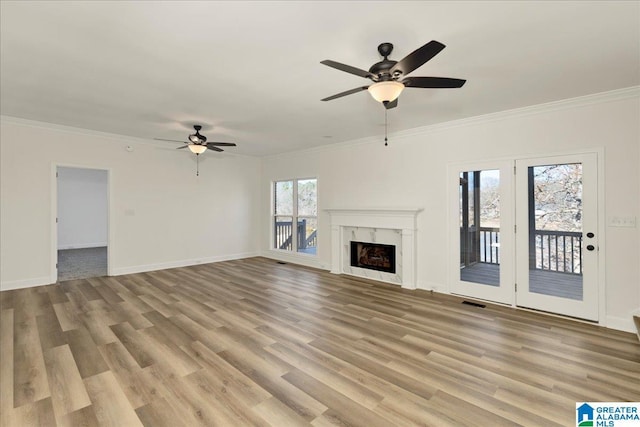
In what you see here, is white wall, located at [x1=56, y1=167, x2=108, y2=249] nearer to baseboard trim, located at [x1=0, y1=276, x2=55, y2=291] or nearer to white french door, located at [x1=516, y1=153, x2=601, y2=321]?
baseboard trim, located at [x1=0, y1=276, x2=55, y2=291]

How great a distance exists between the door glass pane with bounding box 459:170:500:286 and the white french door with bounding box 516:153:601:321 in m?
0.30

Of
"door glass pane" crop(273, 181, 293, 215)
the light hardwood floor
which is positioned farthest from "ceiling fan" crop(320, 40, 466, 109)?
"door glass pane" crop(273, 181, 293, 215)

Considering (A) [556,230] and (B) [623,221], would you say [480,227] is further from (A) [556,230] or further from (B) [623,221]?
(B) [623,221]

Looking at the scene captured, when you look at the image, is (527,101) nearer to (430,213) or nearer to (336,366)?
(430,213)

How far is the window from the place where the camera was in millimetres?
7266

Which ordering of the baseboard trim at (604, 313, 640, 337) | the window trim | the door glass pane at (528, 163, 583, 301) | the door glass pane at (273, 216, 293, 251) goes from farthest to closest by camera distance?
the door glass pane at (273, 216, 293, 251), the window trim, the door glass pane at (528, 163, 583, 301), the baseboard trim at (604, 313, 640, 337)

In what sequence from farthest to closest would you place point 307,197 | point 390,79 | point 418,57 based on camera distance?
point 307,197
point 390,79
point 418,57

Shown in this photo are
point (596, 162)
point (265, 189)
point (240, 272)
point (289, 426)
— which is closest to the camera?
A: point (289, 426)

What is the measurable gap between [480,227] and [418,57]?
329 cm

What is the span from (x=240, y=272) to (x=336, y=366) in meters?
4.14

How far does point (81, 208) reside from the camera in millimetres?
10055

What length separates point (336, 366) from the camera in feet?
8.79

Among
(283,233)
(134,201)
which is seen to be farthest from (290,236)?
(134,201)

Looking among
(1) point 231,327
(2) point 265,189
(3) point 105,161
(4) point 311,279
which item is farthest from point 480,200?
(3) point 105,161
